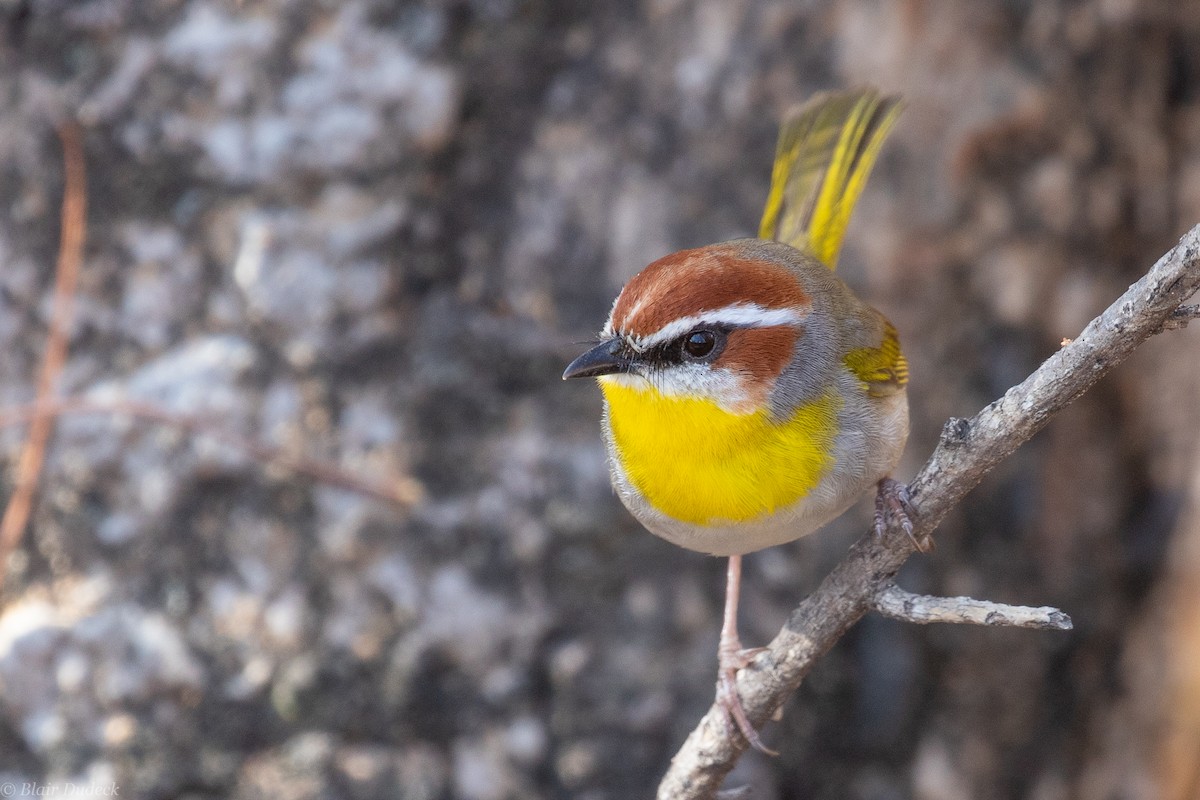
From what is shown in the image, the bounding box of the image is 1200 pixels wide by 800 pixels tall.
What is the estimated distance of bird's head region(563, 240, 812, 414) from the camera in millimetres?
2504

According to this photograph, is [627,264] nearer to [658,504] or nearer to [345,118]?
[345,118]

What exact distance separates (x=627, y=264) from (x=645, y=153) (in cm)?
40

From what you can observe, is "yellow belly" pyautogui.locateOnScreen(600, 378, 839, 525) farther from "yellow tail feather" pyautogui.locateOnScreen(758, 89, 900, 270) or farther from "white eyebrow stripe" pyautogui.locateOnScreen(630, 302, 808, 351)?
"yellow tail feather" pyautogui.locateOnScreen(758, 89, 900, 270)

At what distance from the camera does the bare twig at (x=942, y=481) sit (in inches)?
73.0

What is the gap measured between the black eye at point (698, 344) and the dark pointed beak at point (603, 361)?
0.14 metres

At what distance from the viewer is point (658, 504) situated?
2.62 metres

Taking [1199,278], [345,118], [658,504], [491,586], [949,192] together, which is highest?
[345,118]

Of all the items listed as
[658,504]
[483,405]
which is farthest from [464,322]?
[658,504]

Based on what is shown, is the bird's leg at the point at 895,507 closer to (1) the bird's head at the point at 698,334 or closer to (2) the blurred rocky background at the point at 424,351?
(1) the bird's head at the point at 698,334

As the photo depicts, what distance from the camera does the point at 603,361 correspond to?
8.36 ft

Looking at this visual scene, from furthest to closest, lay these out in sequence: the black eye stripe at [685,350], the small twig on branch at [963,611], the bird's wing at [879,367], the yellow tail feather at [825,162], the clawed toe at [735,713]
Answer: the yellow tail feather at [825,162] → the bird's wing at [879,367] → the black eye stripe at [685,350] → the clawed toe at [735,713] → the small twig on branch at [963,611]

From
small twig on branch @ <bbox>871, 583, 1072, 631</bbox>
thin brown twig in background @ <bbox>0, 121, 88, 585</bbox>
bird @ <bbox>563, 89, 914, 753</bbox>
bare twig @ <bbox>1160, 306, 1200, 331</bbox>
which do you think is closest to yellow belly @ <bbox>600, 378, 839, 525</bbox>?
bird @ <bbox>563, 89, 914, 753</bbox>

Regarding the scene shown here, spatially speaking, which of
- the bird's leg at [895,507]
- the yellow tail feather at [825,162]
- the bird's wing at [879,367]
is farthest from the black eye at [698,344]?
the yellow tail feather at [825,162]

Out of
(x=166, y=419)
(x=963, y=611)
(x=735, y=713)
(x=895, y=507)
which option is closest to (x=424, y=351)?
(x=166, y=419)
